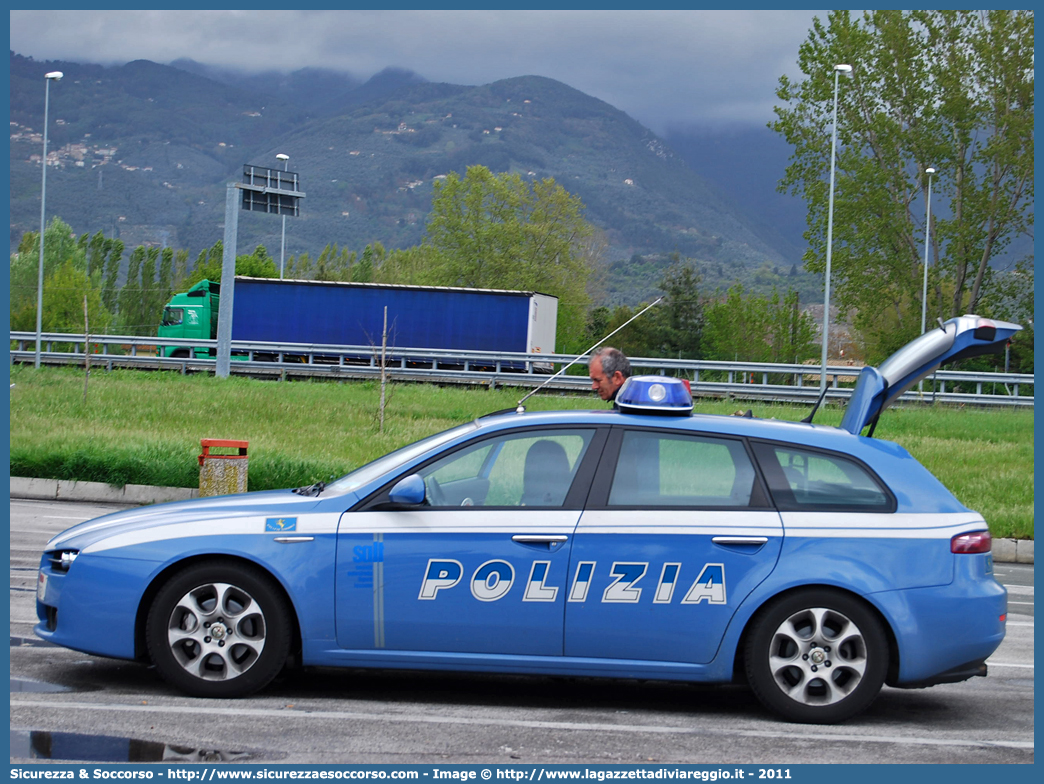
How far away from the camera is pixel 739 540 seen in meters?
4.98

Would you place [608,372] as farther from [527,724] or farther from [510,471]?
[527,724]

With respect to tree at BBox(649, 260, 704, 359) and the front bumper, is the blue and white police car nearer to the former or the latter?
the front bumper

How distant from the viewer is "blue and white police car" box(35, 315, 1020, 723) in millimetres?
4961

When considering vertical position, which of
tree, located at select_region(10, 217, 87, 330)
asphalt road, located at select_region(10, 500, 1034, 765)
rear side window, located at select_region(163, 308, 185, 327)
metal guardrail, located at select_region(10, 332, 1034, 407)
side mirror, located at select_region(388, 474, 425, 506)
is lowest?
asphalt road, located at select_region(10, 500, 1034, 765)

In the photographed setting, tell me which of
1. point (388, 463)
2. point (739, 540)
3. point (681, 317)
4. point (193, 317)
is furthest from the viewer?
point (681, 317)

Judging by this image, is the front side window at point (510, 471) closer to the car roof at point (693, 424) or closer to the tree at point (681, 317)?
the car roof at point (693, 424)

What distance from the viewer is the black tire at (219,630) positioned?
16.5ft

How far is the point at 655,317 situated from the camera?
67.0 metres

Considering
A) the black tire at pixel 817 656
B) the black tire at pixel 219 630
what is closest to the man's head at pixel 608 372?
the black tire at pixel 817 656

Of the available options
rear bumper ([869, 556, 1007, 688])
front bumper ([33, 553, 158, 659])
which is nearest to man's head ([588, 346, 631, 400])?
rear bumper ([869, 556, 1007, 688])

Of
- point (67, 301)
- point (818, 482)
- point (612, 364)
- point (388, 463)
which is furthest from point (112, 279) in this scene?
point (818, 482)

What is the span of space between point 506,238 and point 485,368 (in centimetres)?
3565

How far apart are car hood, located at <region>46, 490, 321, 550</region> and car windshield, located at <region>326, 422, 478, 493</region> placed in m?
0.19
